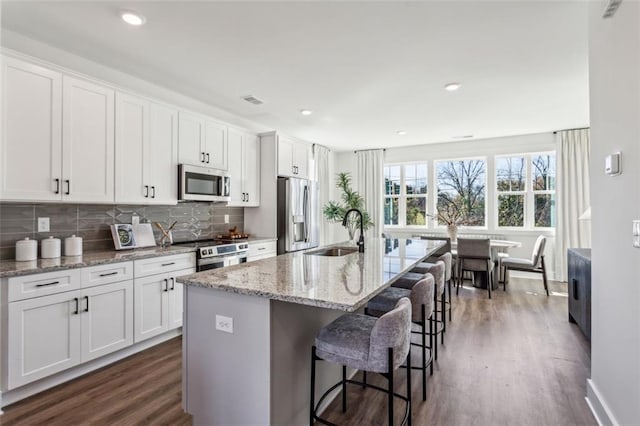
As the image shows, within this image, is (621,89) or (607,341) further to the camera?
(607,341)

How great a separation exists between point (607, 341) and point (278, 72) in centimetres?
321

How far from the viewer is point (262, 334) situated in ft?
5.11

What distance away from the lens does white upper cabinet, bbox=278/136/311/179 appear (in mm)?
4836

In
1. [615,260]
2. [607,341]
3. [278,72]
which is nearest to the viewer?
Answer: [615,260]

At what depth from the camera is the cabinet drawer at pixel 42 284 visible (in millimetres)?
2053

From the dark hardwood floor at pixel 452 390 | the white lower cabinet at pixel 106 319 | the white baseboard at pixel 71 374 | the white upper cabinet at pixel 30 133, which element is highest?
the white upper cabinet at pixel 30 133

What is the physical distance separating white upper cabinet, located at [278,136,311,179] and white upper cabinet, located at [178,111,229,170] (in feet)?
3.17

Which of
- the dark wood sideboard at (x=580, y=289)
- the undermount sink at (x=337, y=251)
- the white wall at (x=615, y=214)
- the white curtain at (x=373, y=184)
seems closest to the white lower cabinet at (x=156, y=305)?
the undermount sink at (x=337, y=251)

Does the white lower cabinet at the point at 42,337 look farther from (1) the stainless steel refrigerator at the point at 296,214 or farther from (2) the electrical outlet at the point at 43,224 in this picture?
(1) the stainless steel refrigerator at the point at 296,214

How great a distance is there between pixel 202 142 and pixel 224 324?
2.68 m

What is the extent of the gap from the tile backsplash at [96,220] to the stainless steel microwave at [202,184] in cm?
38

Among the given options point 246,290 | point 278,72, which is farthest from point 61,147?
point 246,290

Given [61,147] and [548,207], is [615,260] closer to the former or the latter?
[61,147]

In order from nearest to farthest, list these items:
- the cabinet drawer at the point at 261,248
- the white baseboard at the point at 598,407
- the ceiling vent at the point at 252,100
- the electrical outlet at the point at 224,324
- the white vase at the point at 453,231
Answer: the electrical outlet at the point at 224,324, the white baseboard at the point at 598,407, the ceiling vent at the point at 252,100, the cabinet drawer at the point at 261,248, the white vase at the point at 453,231
